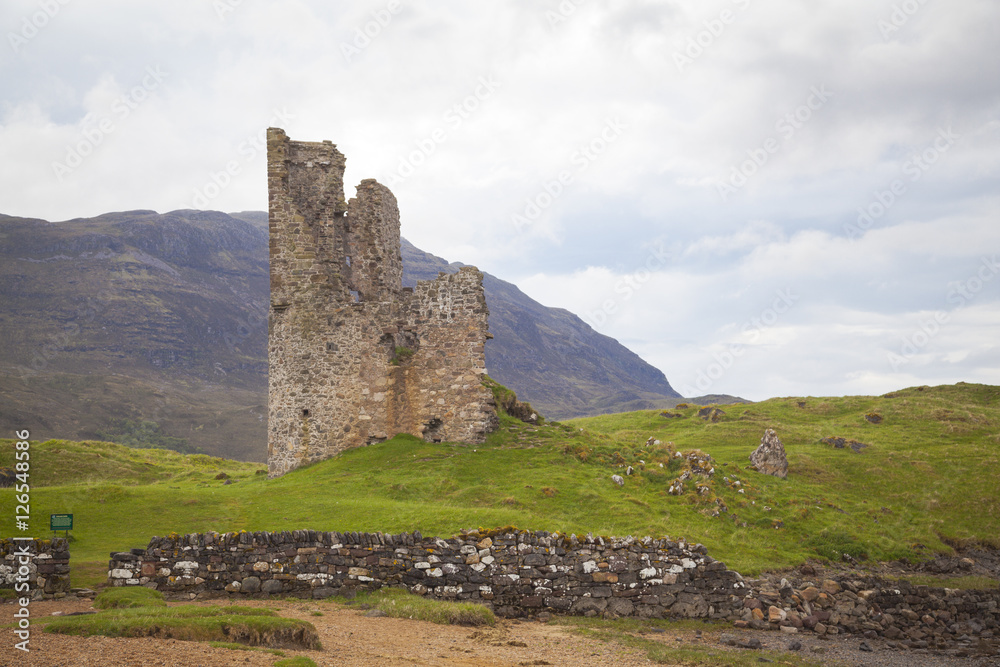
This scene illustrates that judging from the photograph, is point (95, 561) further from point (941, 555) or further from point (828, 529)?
point (941, 555)

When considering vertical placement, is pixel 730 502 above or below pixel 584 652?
above

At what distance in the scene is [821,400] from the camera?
167 ft

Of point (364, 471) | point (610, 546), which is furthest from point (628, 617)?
point (364, 471)

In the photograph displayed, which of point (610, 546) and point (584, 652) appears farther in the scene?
point (610, 546)

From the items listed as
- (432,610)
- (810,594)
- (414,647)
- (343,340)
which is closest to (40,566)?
(432,610)

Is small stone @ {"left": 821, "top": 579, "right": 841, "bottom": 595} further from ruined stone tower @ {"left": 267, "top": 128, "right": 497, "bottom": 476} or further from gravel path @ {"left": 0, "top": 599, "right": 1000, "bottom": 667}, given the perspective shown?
ruined stone tower @ {"left": 267, "top": 128, "right": 497, "bottom": 476}

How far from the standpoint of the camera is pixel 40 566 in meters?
16.4

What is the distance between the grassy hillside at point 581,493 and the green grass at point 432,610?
8.72ft

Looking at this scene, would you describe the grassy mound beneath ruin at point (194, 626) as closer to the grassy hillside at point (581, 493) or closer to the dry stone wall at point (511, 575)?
the dry stone wall at point (511, 575)

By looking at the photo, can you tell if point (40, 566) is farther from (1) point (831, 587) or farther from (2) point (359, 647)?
(1) point (831, 587)

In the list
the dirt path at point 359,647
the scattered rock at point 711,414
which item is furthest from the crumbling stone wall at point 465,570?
the scattered rock at point 711,414

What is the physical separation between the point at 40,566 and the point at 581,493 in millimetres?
15202

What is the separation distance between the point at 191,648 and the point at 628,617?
427 inches

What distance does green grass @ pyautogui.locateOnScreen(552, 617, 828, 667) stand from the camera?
1495 centimetres
